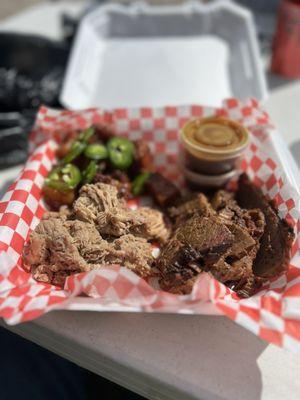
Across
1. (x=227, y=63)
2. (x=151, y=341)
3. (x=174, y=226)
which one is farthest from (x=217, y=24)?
(x=151, y=341)

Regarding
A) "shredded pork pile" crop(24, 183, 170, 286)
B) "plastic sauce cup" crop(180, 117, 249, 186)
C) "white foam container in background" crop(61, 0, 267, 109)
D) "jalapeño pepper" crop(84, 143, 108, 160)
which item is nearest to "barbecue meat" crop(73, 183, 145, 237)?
"shredded pork pile" crop(24, 183, 170, 286)

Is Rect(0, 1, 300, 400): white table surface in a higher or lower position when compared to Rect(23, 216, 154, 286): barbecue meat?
→ lower

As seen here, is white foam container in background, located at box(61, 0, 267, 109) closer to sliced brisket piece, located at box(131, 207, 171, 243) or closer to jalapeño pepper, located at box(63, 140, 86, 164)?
jalapeño pepper, located at box(63, 140, 86, 164)

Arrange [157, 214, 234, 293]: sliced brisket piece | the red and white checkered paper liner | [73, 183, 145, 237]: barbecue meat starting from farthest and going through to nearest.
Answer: [73, 183, 145, 237]: barbecue meat → [157, 214, 234, 293]: sliced brisket piece → the red and white checkered paper liner

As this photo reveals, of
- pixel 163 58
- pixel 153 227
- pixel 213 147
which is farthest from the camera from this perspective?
pixel 163 58

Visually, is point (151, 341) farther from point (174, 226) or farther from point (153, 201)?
point (153, 201)

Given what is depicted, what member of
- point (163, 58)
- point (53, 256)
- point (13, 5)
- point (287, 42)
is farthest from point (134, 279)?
point (13, 5)

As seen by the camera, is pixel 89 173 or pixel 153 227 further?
pixel 89 173

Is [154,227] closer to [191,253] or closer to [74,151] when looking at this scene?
[191,253]
